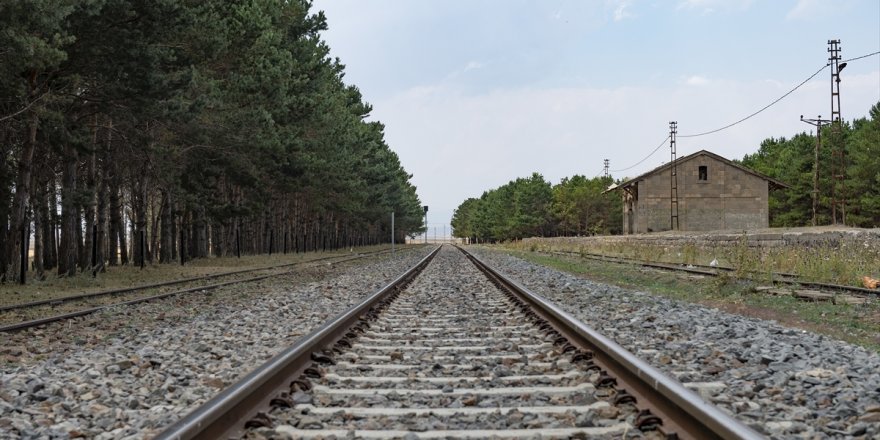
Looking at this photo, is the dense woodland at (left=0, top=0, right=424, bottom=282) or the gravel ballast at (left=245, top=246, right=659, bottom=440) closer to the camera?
the gravel ballast at (left=245, top=246, right=659, bottom=440)

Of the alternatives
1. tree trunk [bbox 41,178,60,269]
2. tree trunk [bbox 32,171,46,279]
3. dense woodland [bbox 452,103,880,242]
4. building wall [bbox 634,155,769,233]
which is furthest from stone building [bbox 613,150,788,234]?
tree trunk [bbox 32,171,46,279]

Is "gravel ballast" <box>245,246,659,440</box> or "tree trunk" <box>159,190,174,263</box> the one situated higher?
"tree trunk" <box>159,190,174,263</box>

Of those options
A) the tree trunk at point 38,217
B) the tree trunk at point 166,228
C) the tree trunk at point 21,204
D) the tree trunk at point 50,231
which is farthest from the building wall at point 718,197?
the tree trunk at point 21,204

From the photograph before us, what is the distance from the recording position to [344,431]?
3.77 metres

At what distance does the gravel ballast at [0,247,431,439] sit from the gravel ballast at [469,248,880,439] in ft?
11.6

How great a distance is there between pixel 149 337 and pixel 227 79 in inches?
797

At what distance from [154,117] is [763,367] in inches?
699

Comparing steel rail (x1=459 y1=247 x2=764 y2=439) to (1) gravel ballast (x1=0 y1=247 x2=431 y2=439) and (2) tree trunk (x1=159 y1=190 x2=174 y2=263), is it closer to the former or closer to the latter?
(1) gravel ballast (x1=0 y1=247 x2=431 y2=439)

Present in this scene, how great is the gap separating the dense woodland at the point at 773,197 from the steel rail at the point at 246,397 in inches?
1845

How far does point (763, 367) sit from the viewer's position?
5.43 m

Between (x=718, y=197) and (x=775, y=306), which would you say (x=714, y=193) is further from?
(x=775, y=306)

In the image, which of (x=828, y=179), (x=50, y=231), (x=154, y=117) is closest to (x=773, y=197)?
(x=828, y=179)

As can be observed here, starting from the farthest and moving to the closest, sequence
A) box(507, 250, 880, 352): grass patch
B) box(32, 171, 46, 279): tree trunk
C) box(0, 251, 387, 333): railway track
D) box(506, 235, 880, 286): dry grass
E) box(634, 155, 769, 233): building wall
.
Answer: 1. box(634, 155, 769, 233): building wall
2. box(32, 171, 46, 279): tree trunk
3. box(506, 235, 880, 286): dry grass
4. box(0, 251, 387, 333): railway track
5. box(507, 250, 880, 352): grass patch

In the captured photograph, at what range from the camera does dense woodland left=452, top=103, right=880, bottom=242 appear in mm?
66500
